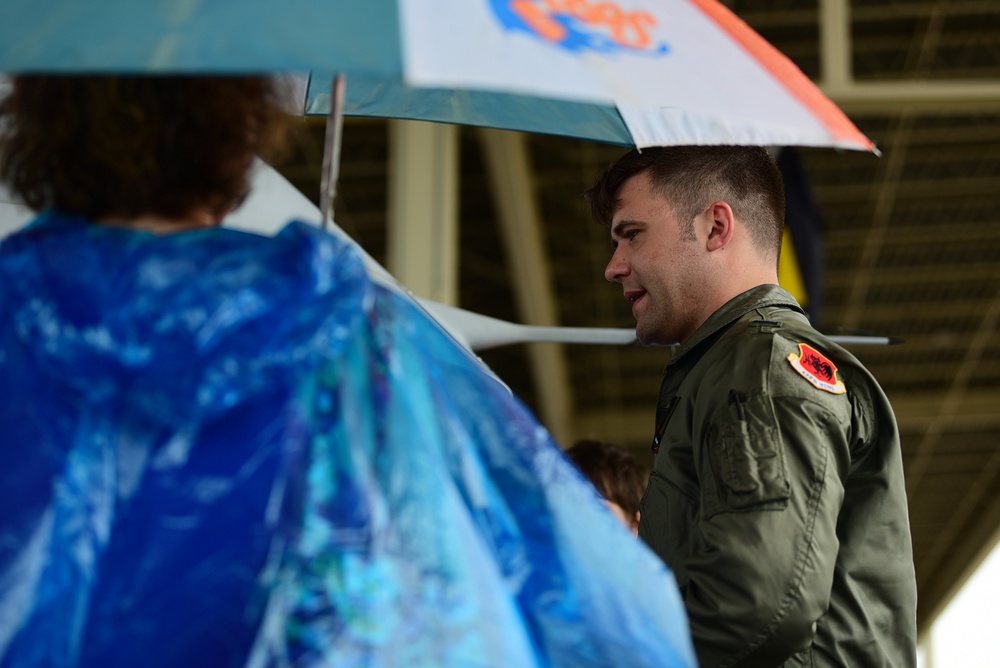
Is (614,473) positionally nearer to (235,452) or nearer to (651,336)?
(651,336)

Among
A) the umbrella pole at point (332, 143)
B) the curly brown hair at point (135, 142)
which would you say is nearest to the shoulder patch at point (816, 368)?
the umbrella pole at point (332, 143)

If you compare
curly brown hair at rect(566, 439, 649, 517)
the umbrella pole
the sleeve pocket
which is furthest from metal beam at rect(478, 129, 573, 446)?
the umbrella pole

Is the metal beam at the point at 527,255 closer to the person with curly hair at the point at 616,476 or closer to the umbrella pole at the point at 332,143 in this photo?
the person with curly hair at the point at 616,476

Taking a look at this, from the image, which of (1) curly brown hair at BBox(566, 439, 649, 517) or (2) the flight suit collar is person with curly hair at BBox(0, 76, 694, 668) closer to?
(2) the flight suit collar

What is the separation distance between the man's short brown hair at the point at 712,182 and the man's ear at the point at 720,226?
0.08 feet

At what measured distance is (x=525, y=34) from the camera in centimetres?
161

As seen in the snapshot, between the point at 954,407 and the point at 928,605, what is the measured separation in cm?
1186

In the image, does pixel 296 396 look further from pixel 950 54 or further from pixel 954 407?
pixel 954 407

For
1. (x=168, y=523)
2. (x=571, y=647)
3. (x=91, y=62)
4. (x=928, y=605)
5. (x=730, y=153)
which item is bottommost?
(x=571, y=647)

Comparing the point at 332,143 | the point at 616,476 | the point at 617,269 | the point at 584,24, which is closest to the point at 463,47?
the point at 584,24

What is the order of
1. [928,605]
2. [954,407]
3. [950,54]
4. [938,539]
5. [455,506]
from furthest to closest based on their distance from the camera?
[928,605], [938,539], [954,407], [950,54], [455,506]

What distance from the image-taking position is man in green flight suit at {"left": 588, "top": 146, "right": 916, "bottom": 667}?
82.7 inches

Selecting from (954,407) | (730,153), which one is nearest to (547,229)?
(954,407)

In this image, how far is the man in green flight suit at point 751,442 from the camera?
210cm
